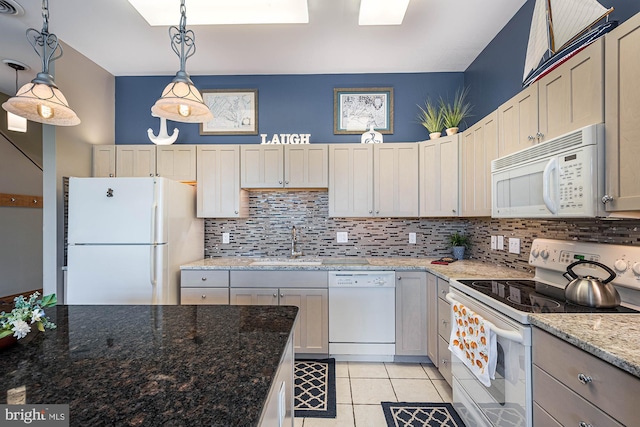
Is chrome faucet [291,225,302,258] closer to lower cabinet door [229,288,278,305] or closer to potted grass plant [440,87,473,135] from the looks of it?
lower cabinet door [229,288,278,305]

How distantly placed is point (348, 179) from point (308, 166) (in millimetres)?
419

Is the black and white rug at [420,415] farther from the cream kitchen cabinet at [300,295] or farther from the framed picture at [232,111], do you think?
the framed picture at [232,111]

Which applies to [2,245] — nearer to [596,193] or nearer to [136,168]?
[136,168]

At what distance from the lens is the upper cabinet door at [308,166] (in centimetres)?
295

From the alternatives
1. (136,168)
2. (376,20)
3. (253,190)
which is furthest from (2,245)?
(376,20)

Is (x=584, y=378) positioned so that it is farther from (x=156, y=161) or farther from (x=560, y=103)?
(x=156, y=161)

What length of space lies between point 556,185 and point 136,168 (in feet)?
11.1

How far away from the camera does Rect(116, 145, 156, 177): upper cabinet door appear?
9.82ft

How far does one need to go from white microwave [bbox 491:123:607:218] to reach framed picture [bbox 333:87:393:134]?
158cm

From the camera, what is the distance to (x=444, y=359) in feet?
7.34

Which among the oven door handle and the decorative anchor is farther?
the decorative anchor

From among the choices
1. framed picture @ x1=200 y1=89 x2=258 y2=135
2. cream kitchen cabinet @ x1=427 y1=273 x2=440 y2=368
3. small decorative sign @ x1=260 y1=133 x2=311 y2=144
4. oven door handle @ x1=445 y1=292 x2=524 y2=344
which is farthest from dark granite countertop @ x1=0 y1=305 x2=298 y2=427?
framed picture @ x1=200 y1=89 x2=258 y2=135

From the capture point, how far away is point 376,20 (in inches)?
88.1

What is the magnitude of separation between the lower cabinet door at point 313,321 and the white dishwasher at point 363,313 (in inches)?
2.1
